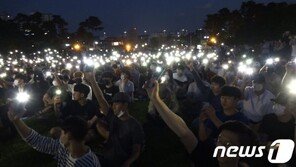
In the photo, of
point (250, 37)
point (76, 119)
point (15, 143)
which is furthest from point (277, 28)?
point (76, 119)

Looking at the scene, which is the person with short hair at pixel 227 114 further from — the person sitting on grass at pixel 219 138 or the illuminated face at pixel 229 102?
the person sitting on grass at pixel 219 138

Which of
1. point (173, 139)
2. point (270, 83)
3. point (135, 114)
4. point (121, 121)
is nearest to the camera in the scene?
point (121, 121)

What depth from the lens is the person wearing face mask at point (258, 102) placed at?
9.40 m

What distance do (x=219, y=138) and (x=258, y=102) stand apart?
578 centimetres

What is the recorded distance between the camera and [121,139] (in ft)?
24.2

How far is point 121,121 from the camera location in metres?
7.46

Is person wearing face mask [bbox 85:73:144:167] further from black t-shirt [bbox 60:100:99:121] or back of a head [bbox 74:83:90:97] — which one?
black t-shirt [bbox 60:100:99:121]

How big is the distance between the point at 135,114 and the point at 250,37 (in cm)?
4620

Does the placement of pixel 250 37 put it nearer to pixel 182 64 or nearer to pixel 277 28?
pixel 277 28

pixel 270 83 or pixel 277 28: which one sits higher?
pixel 270 83

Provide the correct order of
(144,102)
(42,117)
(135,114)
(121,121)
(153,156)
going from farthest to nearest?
1. (144,102)
2. (135,114)
3. (42,117)
4. (153,156)
5. (121,121)
